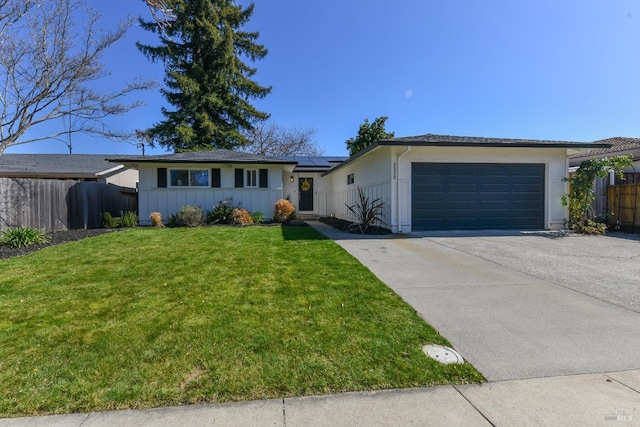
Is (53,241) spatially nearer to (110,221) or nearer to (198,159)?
(110,221)

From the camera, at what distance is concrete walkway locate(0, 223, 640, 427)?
195 centimetres

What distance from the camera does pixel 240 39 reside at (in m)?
23.9

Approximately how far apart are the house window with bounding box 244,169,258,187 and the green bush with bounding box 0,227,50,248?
720 cm

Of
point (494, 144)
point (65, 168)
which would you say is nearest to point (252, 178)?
point (494, 144)

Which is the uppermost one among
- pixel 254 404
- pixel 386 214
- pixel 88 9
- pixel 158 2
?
pixel 88 9

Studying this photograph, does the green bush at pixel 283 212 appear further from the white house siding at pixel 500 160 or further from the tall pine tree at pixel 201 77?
the tall pine tree at pixel 201 77

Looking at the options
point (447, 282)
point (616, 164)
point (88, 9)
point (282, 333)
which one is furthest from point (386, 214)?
point (88, 9)

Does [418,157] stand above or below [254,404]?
above

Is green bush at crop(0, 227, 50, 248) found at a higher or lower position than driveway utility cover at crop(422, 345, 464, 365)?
higher

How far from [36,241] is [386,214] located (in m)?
10.2

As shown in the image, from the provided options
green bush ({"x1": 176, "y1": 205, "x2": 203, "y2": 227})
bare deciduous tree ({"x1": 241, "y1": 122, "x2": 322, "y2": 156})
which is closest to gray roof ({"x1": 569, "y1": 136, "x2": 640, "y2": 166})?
green bush ({"x1": 176, "y1": 205, "x2": 203, "y2": 227})

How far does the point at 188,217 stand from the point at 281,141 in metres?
20.4

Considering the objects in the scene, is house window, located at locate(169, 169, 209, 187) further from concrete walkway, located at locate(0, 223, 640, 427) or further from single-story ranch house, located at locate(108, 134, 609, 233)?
concrete walkway, located at locate(0, 223, 640, 427)

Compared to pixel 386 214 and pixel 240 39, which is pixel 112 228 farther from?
pixel 240 39
